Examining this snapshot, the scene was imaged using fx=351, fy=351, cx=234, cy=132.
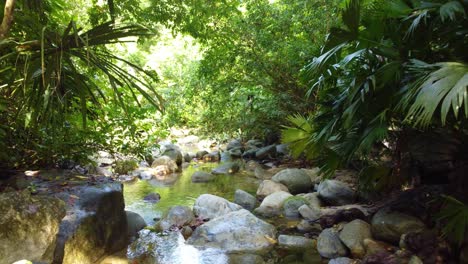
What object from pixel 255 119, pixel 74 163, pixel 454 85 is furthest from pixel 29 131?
pixel 255 119

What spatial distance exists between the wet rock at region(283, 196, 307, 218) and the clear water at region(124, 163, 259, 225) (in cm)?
160

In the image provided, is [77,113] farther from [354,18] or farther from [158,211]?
[354,18]

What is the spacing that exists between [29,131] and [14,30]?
5.60 ft

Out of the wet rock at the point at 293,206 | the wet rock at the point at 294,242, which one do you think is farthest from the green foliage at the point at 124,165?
the wet rock at the point at 293,206

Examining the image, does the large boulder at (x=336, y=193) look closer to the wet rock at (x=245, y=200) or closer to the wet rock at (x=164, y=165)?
the wet rock at (x=245, y=200)

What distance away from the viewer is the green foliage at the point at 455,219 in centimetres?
322

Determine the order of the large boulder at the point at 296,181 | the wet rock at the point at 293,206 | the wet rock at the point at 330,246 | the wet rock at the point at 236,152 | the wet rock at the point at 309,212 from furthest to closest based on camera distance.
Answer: the wet rock at the point at 236,152
the large boulder at the point at 296,181
the wet rock at the point at 293,206
the wet rock at the point at 309,212
the wet rock at the point at 330,246

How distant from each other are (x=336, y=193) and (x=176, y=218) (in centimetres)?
295

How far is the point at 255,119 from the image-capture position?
38.2ft

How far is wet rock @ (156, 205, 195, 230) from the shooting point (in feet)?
18.7

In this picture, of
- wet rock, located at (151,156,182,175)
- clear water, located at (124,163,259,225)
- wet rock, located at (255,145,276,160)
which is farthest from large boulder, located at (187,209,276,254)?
wet rock, located at (255,145,276,160)

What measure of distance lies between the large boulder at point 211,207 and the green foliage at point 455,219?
363cm

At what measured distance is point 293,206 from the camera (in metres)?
6.41

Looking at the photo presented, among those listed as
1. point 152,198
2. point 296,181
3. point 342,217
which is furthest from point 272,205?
point 152,198
